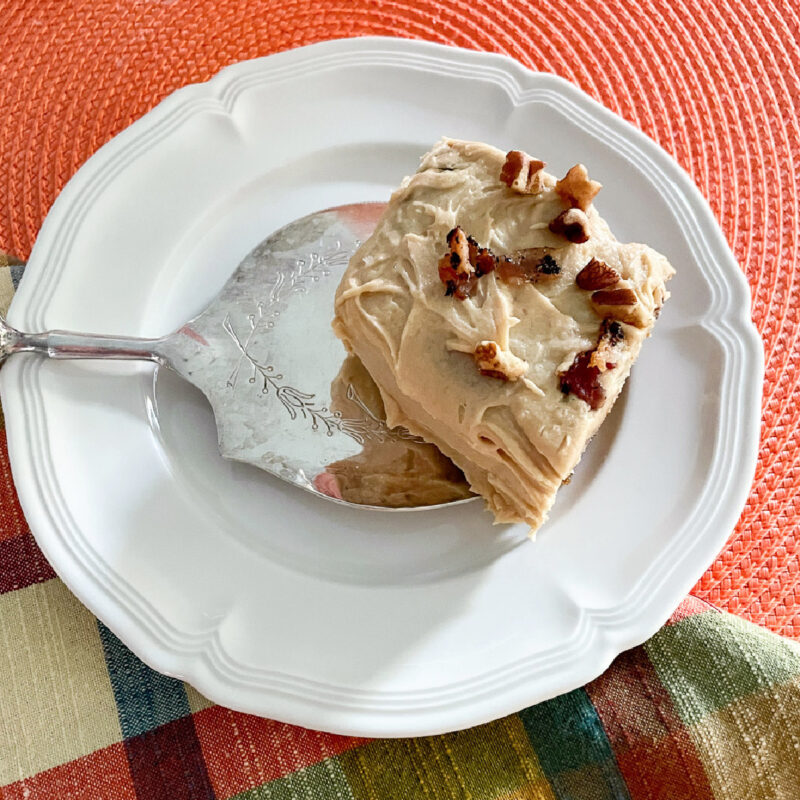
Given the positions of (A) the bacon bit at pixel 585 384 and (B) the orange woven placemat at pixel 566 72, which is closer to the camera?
(A) the bacon bit at pixel 585 384

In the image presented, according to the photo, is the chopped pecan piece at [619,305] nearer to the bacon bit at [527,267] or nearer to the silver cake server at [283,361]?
the bacon bit at [527,267]

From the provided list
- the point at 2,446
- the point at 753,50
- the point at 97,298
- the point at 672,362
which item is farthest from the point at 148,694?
the point at 753,50

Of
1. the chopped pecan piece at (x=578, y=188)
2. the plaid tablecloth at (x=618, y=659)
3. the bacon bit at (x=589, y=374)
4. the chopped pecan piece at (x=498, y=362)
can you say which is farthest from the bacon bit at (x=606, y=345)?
the plaid tablecloth at (x=618, y=659)

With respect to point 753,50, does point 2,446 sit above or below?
below

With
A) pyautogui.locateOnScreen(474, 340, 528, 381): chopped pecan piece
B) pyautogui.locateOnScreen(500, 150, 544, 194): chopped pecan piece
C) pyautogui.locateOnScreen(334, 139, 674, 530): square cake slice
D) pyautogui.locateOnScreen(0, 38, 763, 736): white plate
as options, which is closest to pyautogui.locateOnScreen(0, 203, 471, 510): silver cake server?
pyautogui.locateOnScreen(0, 38, 763, 736): white plate

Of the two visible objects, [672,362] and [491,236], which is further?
[672,362]

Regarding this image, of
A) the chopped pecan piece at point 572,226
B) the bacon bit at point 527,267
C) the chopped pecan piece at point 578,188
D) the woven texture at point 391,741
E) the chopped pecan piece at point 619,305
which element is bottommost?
the woven texture at point 391,741

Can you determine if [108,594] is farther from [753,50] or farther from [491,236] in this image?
[753,50]
